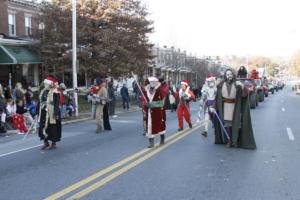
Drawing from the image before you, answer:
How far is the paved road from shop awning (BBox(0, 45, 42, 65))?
595 inches

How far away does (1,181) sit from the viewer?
770 centimetres

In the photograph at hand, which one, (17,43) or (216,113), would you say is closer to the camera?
(216,113)

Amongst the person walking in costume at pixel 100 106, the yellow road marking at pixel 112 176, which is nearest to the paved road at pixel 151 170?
the yellow road marking at pixel 112 176

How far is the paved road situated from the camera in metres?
6.79

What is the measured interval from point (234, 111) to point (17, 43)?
21.9 meters

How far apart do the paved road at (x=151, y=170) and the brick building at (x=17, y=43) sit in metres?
16.4

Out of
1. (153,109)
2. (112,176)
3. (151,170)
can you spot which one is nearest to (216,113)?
(153,109)

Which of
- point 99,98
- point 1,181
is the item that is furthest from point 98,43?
point 1,181

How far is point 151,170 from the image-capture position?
8359 mm

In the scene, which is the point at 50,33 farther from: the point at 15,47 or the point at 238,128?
the point at 238,128

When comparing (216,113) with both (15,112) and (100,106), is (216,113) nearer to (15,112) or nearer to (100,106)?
(100,106)

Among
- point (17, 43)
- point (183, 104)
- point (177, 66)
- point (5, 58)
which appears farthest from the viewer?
point (177, 66)

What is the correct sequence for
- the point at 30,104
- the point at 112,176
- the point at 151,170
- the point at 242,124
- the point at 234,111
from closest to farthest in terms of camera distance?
1. the point at 112,176
2. the point at 151,170
3. the point at 242,124
4. the point at 234,111
5. the point at 30,104

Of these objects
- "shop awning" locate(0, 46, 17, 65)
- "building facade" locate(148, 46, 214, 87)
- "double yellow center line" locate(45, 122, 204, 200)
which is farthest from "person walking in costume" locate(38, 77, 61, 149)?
"building facade" locate(148, 46, 214, 87)
